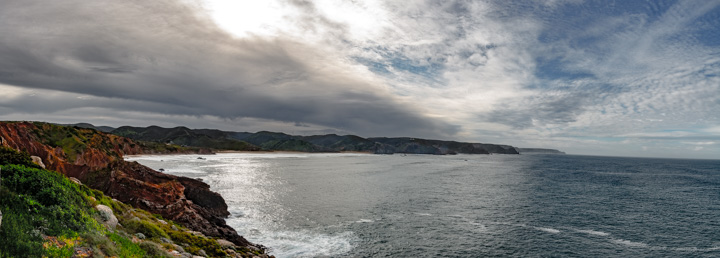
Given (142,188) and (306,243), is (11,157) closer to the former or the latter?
(142,188)

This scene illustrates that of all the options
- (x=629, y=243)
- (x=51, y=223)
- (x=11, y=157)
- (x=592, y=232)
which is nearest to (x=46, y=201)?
(x=51, y=223)

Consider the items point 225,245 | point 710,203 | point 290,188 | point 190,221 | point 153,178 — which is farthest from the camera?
point 290,188

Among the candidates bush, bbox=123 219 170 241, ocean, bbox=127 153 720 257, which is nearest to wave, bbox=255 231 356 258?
ocean, bbox=127 153 720 257

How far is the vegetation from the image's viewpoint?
43.8 ft

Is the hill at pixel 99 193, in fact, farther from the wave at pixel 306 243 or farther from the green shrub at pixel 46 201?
the wave at pixel 306 243

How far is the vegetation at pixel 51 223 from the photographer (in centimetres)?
1334

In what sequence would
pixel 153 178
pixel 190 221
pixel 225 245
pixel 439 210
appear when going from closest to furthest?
pixel 225 245 < pixel 190 221 < pixel 153 178 < pixel 439 210

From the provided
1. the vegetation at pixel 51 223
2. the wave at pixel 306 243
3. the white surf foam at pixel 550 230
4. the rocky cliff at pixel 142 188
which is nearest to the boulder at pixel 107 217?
the vegetation at pixel 51 223

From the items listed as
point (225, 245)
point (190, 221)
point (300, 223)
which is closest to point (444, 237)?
point (300, 223)

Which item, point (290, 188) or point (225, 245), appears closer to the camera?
point (225, 245)

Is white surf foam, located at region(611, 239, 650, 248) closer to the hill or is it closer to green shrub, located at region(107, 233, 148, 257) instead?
the hill

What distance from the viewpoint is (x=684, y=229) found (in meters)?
49.1

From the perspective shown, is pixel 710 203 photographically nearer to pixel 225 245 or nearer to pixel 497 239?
pixel 497 239

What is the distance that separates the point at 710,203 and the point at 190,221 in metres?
104
